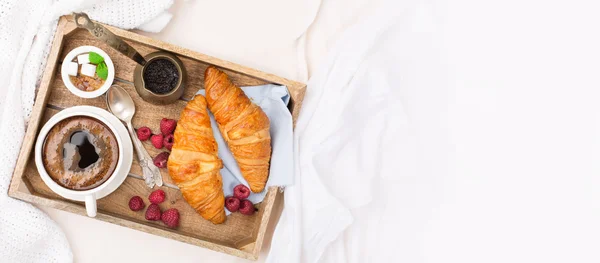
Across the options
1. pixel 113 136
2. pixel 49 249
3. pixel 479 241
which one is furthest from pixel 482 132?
pixel 49 249

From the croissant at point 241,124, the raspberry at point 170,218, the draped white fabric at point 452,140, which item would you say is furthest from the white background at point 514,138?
the raspberry at point 170,218

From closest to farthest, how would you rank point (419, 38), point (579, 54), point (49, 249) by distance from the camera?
point (579, 54) < point (419, 38) < point (49, 249)

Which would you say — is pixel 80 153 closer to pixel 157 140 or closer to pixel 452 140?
pixel 157 140

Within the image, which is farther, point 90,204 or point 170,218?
point 170,218

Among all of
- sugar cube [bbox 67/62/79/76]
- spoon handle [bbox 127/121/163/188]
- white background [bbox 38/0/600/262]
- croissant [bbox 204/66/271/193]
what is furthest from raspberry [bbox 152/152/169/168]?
white background [bbox 38/0/600/262]

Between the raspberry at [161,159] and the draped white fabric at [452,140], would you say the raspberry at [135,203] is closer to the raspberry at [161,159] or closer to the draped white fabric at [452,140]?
the raspberry at [161,159]

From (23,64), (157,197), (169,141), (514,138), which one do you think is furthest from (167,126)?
(514,138)

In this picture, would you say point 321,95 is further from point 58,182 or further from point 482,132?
point 58,182
